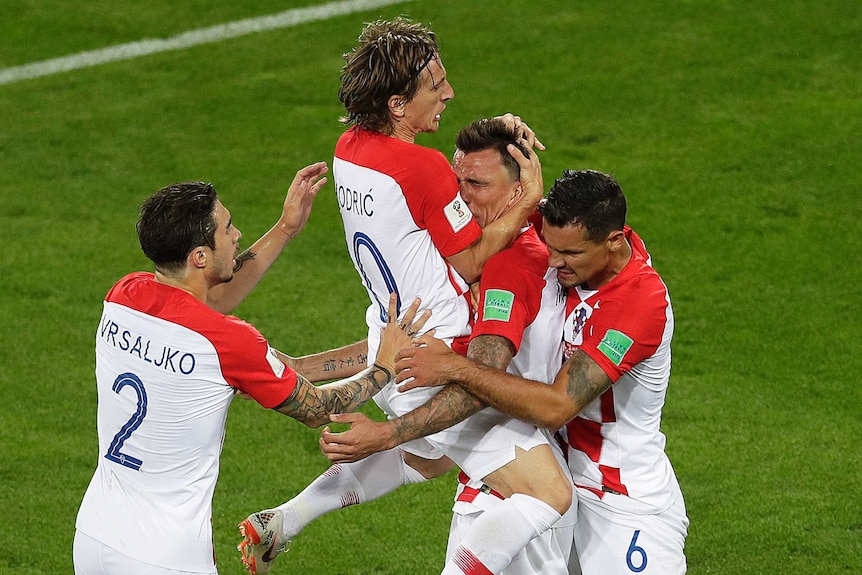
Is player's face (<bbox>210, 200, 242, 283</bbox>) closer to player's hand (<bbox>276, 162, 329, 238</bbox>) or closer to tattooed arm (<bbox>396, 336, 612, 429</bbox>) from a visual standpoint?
tattooed arm (<bbox>396, 336, 612, 429</bbox>)

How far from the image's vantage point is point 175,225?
4461mm

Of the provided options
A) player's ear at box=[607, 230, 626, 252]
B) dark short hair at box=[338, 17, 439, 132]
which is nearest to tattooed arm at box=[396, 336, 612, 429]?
player's ear at box=[607, 230, 626, 252]

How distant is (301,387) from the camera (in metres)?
4.80

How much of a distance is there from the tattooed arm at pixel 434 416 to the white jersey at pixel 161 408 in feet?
1.63

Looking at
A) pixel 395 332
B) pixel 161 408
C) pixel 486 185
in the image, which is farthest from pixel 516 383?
pixel 161 408

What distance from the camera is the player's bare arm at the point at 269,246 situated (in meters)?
5.79

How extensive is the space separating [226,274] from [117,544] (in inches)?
41.7

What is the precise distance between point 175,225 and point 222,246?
210mm

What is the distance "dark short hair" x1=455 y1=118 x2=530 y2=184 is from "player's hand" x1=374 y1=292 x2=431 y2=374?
73 cm

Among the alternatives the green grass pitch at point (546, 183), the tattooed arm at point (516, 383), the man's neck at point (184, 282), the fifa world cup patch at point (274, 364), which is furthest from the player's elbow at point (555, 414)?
the green grass pitch at point (546, 183)

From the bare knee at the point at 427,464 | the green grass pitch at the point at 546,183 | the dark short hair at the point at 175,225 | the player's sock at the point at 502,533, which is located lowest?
the green grass pitch at the point at 546,183

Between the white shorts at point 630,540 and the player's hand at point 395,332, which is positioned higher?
the player's hand at point 395,332

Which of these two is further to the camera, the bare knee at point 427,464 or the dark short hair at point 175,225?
the bare knee at point 427,464

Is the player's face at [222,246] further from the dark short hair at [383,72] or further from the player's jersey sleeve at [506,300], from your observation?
the player's jersey sleeve at [506,300]
